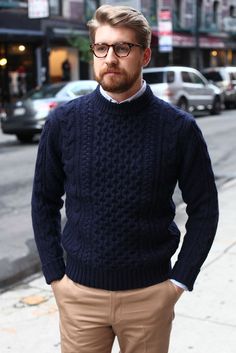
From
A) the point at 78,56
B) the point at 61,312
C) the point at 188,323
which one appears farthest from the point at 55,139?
the point at 78,56

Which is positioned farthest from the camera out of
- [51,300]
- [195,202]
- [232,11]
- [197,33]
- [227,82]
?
[232,11]

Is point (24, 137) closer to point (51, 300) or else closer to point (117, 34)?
point (51, 300)

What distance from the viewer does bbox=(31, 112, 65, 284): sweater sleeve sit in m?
2.11

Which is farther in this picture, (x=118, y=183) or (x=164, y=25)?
(x=164, y=25)

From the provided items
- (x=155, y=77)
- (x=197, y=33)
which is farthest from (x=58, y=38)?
(x=197, y=33)

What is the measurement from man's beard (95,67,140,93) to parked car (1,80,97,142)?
459 inches

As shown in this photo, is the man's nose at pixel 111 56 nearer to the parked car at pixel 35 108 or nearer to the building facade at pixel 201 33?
the parked car at pixel 35 108

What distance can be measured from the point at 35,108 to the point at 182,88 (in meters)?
6.98

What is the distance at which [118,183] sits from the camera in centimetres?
196

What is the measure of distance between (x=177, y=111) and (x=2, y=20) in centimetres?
2032

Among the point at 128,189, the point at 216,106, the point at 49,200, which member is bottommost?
the point at 216,106

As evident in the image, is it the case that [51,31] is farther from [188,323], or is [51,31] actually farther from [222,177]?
[188,323]

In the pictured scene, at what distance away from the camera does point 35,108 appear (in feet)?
45.2

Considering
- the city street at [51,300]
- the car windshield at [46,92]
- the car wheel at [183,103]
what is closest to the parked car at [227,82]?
the car wheel at [183,103]
